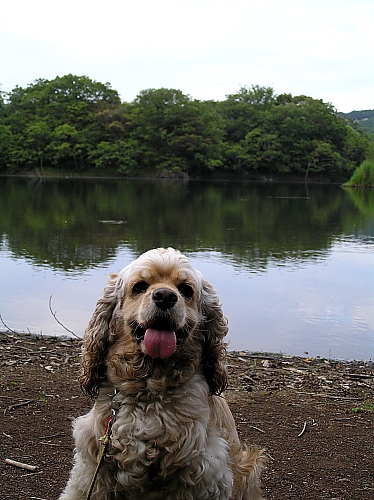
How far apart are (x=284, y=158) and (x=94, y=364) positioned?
86.7 m

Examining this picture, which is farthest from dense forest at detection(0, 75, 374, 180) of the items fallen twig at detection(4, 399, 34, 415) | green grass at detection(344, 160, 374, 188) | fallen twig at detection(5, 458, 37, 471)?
fallen twig at detection(5, 458, 37, 471)

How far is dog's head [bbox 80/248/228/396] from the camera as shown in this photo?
315cm

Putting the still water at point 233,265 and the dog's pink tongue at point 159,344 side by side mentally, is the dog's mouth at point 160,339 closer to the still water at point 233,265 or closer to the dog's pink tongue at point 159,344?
the dog's pink tongue at point 159,344

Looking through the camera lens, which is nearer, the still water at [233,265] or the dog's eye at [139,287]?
the dog's eye at [139,287]

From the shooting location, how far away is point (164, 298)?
3109 mm

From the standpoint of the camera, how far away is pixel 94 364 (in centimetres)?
350

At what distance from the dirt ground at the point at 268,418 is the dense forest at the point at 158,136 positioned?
75.1m

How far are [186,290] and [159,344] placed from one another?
0.41 metres

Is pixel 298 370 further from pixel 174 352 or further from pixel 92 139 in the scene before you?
pixel 92 139

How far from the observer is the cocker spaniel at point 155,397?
315 cm

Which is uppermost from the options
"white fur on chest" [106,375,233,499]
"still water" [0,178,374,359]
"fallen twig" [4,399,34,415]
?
"white fur on chest" [106,375,233,499]

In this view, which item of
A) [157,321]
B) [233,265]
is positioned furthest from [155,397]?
[233,265]

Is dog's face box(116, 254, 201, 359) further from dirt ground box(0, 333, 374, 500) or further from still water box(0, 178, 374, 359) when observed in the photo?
still water box(0, 178, 374, 359)

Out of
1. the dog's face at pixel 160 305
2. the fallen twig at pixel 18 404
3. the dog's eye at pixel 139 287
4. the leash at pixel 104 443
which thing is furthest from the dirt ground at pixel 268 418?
the dog's eye at pixel 139 287
